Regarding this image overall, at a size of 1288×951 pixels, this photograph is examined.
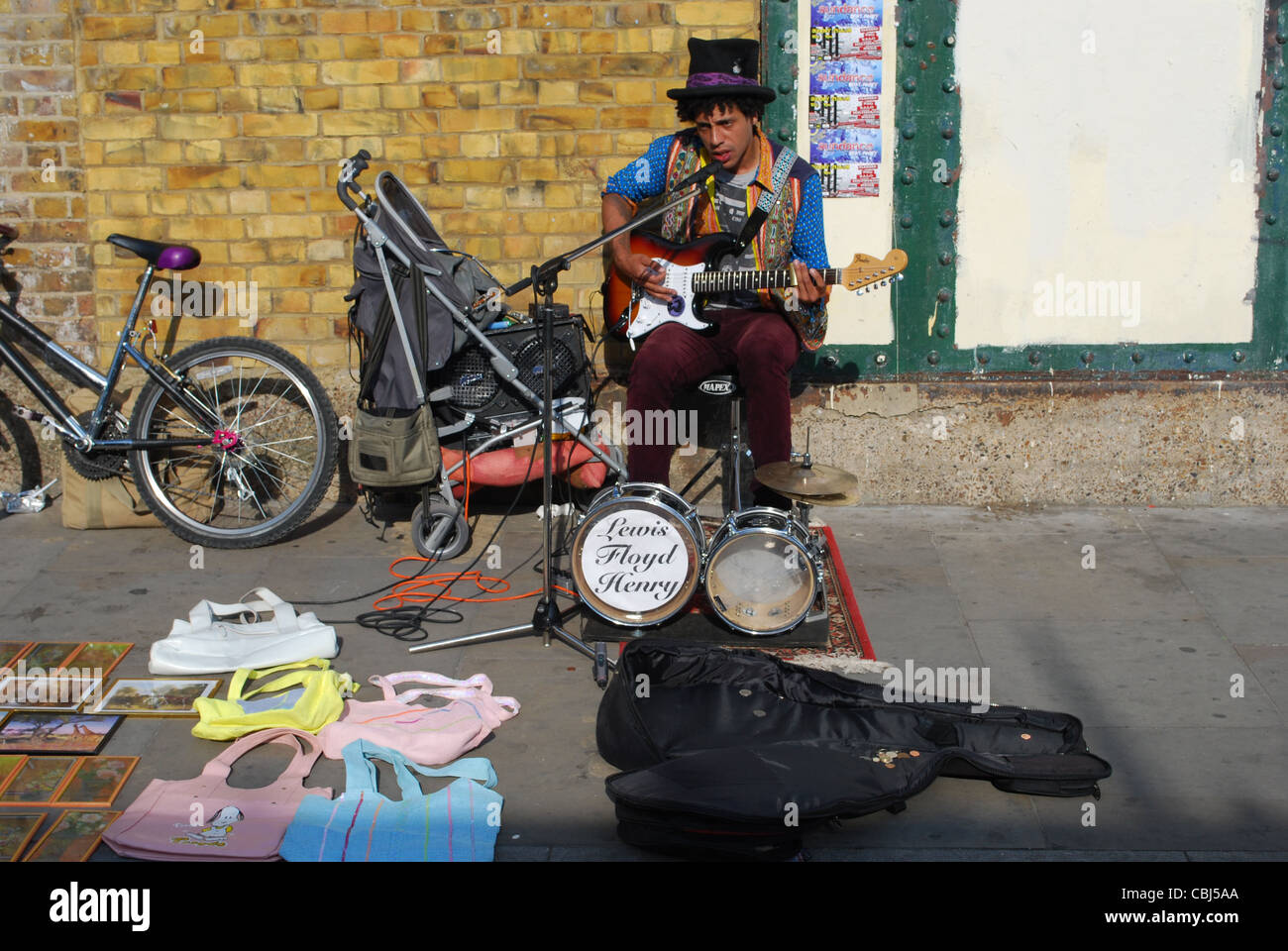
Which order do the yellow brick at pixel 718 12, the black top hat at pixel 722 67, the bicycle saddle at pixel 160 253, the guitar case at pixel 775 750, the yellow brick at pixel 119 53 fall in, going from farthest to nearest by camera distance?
the yellow brick at pixel 119 53
the yellow brick at pixel 718 12
the bicycle saddle at pixel 160 253
the black top hat at pixel 722 67
the guitar case at pixel 775 750

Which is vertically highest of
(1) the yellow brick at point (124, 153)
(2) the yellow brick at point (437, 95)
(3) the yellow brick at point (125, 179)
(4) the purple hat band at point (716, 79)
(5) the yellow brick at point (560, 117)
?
(2) the yellow brick at point (437, 95)

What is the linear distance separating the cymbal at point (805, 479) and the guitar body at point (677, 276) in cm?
96

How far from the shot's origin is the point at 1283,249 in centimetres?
641

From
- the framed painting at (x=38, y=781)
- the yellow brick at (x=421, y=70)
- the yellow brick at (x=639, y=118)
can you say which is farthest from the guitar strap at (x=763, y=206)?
the framed painting at (x=38, y=781)

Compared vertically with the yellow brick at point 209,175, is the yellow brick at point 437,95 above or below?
above

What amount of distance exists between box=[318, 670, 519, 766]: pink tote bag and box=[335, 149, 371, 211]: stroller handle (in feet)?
6.98

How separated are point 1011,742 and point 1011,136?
328 cm

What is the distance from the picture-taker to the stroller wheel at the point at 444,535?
5992 millimetres

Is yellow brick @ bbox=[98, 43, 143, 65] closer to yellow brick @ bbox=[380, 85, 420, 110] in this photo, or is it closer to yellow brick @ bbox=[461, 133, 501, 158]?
yellow brick @ bbox=[380, 85, 420, 110]

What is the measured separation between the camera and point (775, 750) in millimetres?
3959

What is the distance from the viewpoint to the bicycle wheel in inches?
241

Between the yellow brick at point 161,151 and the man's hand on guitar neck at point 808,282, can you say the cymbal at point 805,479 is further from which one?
the yellow brick at point 161,151

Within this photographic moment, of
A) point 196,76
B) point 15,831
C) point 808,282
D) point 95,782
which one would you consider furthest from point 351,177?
point 15,831

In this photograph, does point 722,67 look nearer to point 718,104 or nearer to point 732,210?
point 718,104
